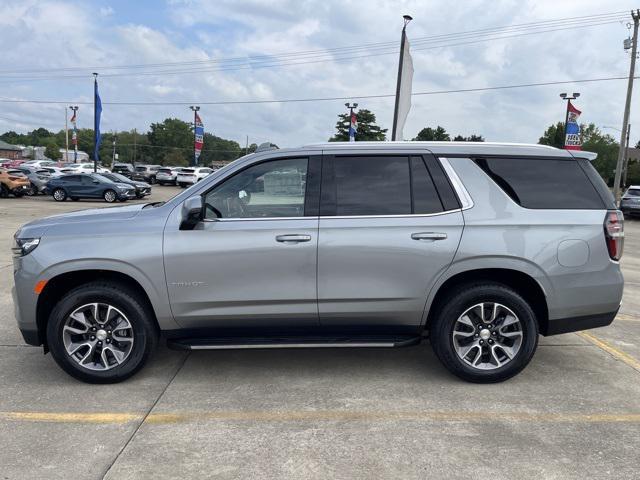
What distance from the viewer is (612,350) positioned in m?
5.07

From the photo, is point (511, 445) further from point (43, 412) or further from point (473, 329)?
point (43, 412)

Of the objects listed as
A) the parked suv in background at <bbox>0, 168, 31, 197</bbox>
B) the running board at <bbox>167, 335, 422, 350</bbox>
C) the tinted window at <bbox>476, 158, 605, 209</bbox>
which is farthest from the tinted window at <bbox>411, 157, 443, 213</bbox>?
the parked suv in background at <bbox>0, 168, 31, 197</bbox>

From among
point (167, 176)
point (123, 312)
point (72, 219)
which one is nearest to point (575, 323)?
point (123, 312)

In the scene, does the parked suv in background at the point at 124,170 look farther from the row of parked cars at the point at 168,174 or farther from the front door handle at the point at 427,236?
the front door handle at the point at 427,236

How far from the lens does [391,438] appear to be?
3.30 meters

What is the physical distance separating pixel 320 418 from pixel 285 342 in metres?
0.67

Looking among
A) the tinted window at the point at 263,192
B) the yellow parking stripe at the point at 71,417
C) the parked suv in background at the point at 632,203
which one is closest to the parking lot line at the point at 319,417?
the yellow parking stripe at the point at 71,417

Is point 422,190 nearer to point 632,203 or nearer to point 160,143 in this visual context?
point 632,203

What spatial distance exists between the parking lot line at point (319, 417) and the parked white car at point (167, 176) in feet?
133

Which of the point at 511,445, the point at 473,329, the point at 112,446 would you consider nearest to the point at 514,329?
the point at 473,329

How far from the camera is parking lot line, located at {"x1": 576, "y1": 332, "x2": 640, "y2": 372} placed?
A: 185 inches

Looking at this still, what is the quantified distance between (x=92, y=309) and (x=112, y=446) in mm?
1212

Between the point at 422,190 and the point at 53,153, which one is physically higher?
the point at 53,153

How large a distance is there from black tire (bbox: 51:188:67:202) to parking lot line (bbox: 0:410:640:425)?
25.0 meters
